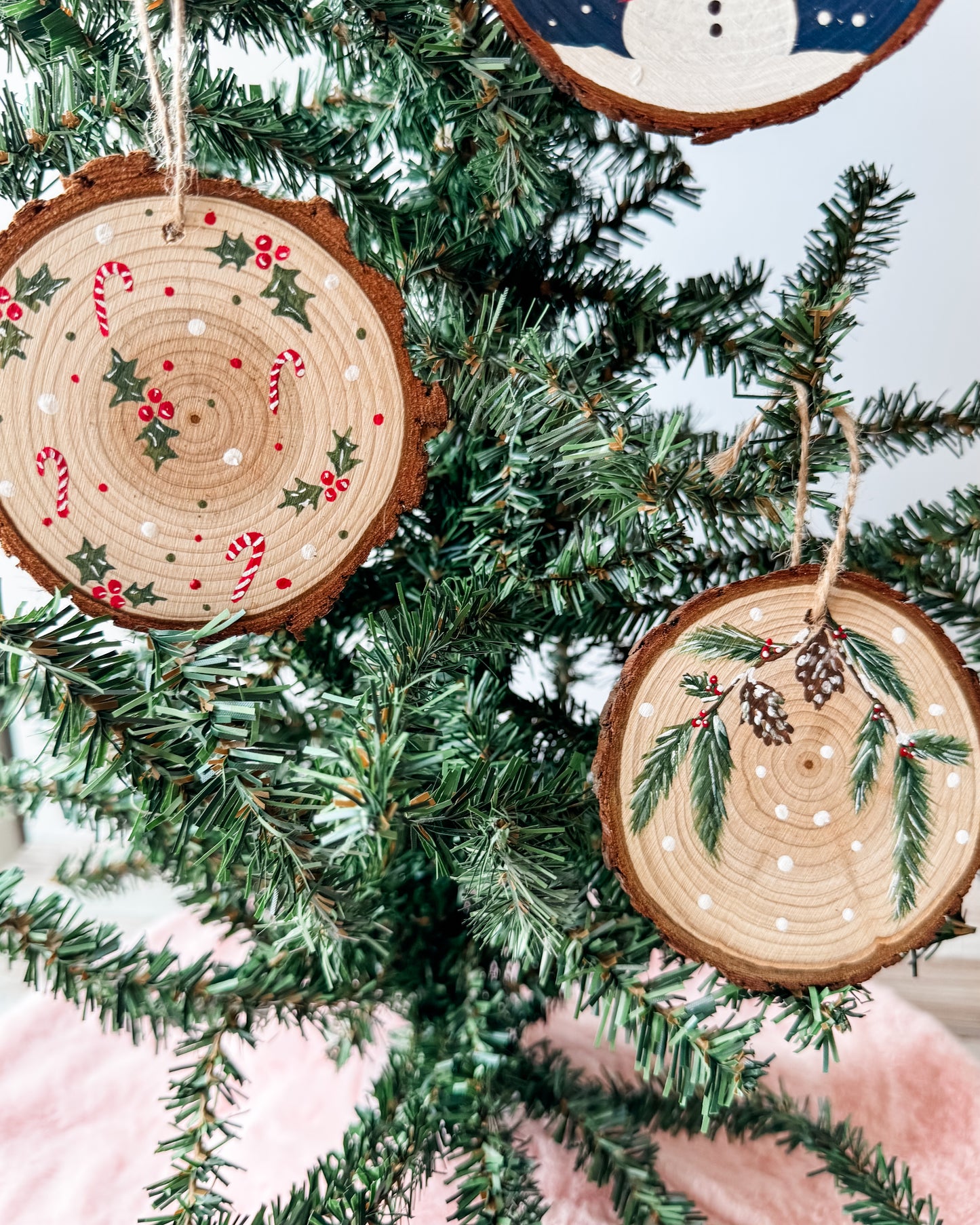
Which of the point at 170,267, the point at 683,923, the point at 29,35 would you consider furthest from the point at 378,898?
the point at 29,35

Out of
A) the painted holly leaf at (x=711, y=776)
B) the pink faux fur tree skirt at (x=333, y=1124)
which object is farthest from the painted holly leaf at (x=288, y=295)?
the pink faux fur tree skirt at (x=333, y=1124)

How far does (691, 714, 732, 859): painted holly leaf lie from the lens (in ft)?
1.22

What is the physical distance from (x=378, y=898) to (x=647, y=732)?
0.62 ft

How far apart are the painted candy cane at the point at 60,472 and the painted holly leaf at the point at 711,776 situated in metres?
0.25

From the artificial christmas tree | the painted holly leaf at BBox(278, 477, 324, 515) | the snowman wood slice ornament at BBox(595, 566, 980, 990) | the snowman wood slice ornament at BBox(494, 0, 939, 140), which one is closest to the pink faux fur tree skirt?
the artificial christmas tree

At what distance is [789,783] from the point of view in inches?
15.1

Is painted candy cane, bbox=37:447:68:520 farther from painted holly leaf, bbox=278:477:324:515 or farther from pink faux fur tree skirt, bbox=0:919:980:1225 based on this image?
pink faux fur tree skirt, bbox=0:919:980:1225

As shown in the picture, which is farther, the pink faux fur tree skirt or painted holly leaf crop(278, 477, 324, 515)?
the pink faux fur tree skirt

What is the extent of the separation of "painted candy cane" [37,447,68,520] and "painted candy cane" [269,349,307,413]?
0.26 feet

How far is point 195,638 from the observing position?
0.35 metres

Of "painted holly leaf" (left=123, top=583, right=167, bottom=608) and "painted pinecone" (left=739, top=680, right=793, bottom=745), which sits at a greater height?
"painted pinecone" (left=739, top=680, right=793, bottom=745)

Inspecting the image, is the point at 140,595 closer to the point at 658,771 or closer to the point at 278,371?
the point at 278,371

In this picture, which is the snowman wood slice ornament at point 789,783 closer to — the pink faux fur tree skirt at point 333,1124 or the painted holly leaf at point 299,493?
the painted holly leaf at point 299,493

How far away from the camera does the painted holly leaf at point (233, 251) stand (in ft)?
1.16
